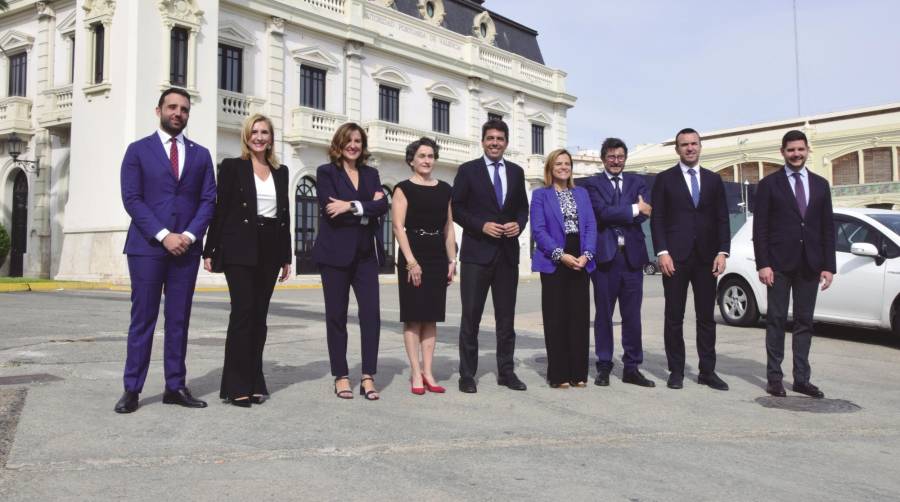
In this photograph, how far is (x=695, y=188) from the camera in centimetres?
623

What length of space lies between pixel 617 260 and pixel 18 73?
79.5 ft

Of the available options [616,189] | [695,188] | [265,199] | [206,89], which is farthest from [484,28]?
[265,199]

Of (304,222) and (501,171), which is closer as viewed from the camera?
(501,171)

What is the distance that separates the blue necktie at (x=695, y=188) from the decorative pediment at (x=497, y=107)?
26.5 meters

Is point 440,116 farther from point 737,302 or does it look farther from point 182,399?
point 182,399

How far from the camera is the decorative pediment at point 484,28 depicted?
3303 cm

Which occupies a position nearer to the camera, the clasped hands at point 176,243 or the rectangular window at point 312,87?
the clasped hands at point 176,243

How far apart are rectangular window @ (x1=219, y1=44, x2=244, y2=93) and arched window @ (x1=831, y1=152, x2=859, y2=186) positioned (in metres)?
53.9

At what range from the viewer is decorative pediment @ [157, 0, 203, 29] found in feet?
66.5

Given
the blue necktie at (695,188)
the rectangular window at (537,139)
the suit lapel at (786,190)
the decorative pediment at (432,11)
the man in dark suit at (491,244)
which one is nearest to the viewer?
the man in dark suit at (491,244)

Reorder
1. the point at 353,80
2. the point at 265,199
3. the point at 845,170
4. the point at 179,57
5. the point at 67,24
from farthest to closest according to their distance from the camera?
1. the point at 845,170
2. the point at 353,80
3. the point at 67,24
4. the point at 179,57
5. the point at 265,199

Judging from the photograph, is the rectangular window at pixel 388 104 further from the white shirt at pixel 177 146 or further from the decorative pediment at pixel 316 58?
the white shirt at pixel 177 146

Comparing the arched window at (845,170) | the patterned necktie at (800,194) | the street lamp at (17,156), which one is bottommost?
the patterned necktie at (800,194)

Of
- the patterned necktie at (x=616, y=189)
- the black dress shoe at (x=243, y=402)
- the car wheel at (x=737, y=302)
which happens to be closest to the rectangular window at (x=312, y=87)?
the car wheel at (x=737, y=302)
